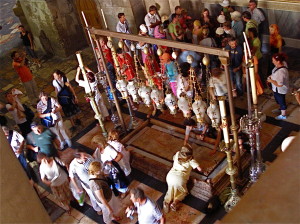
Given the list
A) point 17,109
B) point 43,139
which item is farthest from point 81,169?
point 17,109

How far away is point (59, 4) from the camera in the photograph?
12086 millimetres

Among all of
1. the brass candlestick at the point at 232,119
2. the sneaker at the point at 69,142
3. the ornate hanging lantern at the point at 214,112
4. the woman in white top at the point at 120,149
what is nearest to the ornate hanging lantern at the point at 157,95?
the woman in white top at the point at 120,149

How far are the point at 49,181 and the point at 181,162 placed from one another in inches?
82.6

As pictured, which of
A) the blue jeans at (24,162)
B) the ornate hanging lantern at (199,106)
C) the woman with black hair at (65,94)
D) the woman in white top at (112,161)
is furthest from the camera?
the woman with black hair at (65,94)

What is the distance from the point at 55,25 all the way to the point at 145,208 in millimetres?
8148

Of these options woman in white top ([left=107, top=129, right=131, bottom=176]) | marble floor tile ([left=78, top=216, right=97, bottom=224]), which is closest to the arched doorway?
woman in white top ([left=107, top=129, right=131, bottom=176])

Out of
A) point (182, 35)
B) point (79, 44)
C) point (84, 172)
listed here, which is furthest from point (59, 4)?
point (84, 172)

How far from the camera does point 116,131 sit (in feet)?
25.3

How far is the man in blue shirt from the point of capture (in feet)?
25.8

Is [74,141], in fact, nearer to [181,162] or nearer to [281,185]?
[181,162]

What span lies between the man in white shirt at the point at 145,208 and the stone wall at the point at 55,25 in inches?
317

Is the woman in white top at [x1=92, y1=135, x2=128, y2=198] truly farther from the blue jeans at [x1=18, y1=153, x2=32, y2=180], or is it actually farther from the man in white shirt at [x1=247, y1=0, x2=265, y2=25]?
the man in white shirt at [x1=247, y1=0, x2=265, y2=25]

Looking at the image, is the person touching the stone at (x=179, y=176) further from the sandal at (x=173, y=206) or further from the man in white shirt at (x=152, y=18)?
the man in white shirt at (x=152, y=18)

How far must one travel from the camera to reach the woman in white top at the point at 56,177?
6.66 m
